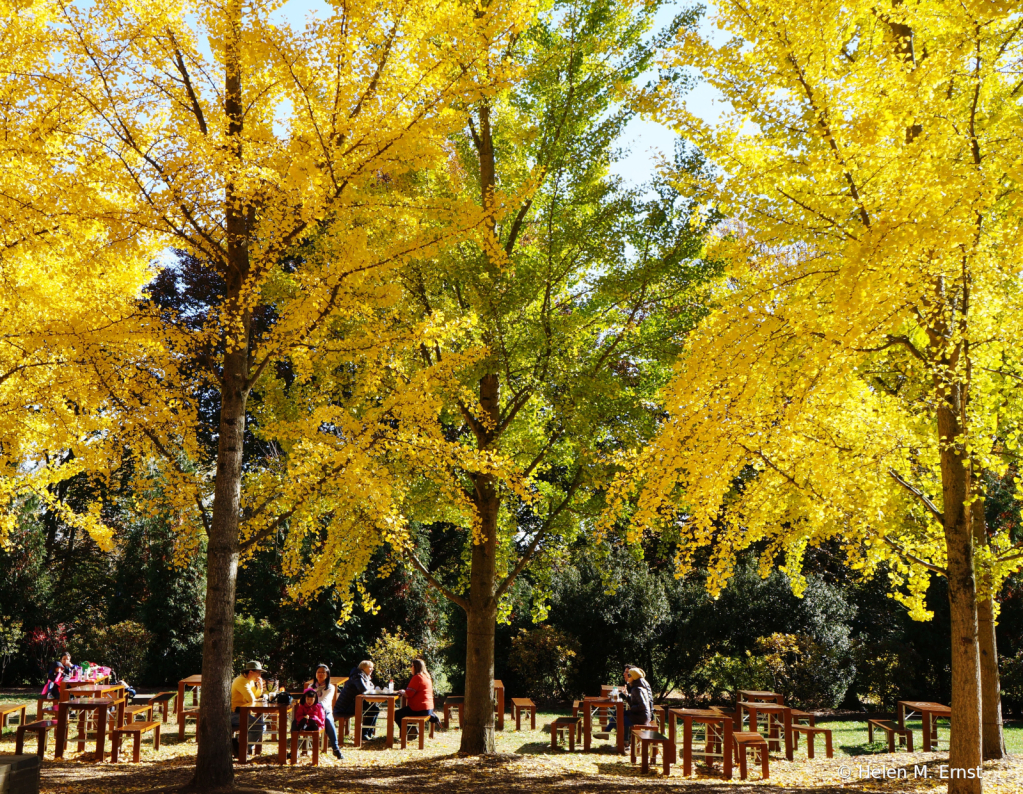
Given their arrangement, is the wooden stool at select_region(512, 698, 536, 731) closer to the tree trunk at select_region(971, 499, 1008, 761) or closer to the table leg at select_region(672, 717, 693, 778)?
the table leg at select_region(672, 717, 693, 778)

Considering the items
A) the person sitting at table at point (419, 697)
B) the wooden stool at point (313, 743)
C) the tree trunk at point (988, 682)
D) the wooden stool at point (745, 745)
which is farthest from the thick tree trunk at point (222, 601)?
the tree trunk at point (988, 682)

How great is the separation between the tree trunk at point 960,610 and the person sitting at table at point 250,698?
7.06 m

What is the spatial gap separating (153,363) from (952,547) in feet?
23.9

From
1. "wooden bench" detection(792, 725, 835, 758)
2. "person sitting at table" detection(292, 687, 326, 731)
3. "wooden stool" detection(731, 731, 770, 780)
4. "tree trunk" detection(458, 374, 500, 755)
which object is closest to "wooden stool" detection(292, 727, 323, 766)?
"person sitting at table" detection(292, 687, 326, 731)

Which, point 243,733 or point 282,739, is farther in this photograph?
point 243,733

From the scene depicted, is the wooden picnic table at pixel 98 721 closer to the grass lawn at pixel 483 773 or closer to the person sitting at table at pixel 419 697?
the grass lawn at pixel 483 773

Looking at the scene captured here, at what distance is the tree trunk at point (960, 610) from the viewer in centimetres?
631

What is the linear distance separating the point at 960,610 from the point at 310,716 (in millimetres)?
6689

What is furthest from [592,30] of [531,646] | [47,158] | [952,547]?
[531,646]

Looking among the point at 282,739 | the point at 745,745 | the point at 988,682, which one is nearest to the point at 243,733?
the point at 282,739

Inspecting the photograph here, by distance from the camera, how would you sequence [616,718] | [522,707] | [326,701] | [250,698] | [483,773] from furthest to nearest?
[522,707]
[616,718]
[326,701]
[250,698]
[483,773]

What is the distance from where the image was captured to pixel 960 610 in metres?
6.71

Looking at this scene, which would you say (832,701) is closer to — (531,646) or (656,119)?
(531,646)

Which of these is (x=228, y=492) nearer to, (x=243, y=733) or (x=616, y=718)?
(x=243, y=733)
